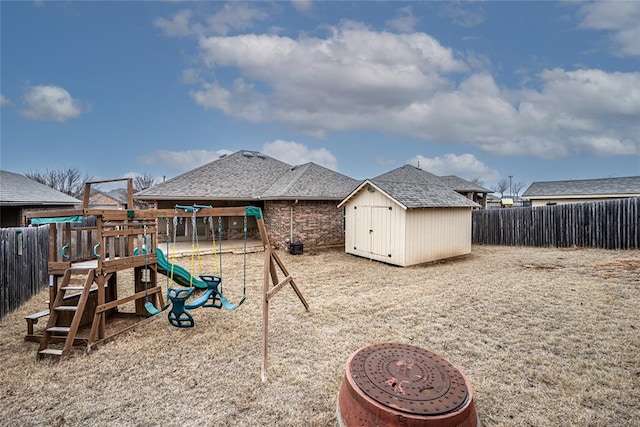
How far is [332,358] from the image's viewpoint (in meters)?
3.69

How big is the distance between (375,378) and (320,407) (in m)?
0.75

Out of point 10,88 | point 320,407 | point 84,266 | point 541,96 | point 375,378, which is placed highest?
point 10,88

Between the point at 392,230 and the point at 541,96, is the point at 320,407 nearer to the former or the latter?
the point at 392,230

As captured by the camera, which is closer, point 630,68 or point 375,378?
point 375,378

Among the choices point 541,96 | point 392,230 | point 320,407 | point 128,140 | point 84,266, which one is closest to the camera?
point 320,407

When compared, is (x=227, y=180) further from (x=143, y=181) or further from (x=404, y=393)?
(x=143, y=181)

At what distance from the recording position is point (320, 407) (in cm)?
276

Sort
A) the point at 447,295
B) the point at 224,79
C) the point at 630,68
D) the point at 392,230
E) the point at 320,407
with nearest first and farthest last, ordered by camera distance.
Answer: the point at 320,407, the point at 447,295, the point at 392,230, the point at 630,68, the point at 224,79

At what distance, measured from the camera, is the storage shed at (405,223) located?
30.5ft

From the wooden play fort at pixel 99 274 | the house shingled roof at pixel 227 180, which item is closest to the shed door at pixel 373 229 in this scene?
the house shingled roof at pixel 227 180

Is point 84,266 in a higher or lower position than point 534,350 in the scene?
higher

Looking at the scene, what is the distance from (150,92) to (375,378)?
17.6 metres

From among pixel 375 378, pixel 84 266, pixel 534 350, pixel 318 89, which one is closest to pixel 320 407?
pixel 375 378

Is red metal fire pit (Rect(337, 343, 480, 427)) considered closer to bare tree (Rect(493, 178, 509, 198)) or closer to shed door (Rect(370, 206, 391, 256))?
shed door (Rect(370, 206, 391, 256))
